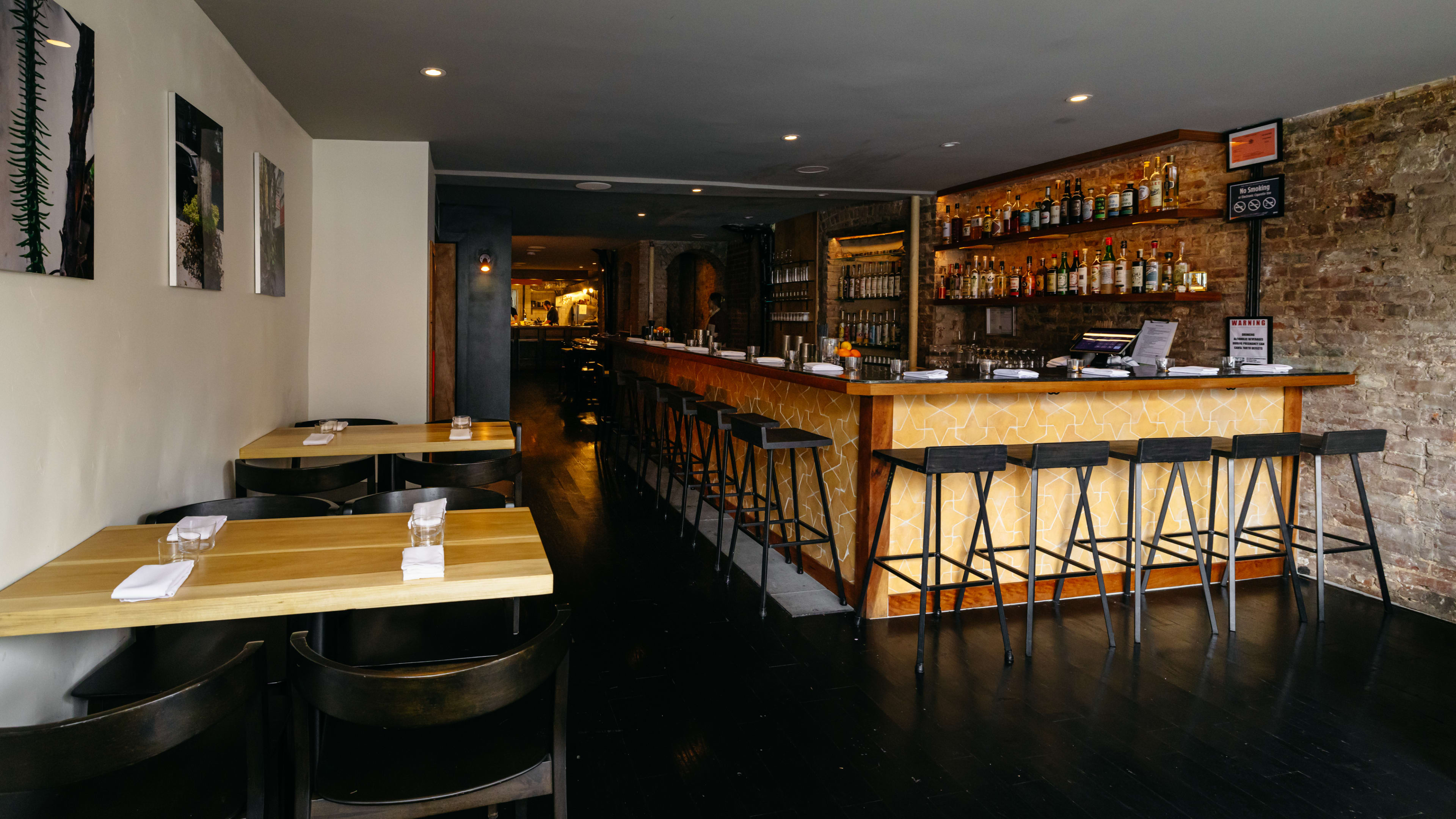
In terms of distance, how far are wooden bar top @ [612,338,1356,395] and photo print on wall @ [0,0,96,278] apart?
2.87 m


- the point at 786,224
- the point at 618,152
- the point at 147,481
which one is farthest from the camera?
the point at 786,224

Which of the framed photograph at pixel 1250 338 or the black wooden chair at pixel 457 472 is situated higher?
the framed photograph at pixel 1250 338

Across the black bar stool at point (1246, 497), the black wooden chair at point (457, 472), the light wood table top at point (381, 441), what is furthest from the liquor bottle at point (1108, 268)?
the black wooden chair at point (457, 472)

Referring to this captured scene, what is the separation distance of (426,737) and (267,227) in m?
3.51

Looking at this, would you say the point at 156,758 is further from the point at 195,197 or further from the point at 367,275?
the point at 367,275

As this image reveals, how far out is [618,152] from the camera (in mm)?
6039

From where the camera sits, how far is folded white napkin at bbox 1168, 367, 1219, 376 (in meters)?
4.53

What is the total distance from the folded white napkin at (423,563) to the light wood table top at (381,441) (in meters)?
1.86

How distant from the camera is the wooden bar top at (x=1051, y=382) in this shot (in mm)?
3838

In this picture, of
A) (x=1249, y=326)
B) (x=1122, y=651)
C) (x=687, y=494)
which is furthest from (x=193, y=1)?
(x=1249, y=326)

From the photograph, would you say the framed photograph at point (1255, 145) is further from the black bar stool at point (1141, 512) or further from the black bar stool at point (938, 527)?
the black bar stool at point (938, 527)

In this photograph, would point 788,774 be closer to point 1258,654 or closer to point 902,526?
point 902,526

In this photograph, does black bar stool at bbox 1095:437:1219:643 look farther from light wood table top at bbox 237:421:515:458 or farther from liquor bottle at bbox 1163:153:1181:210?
light wood table top at bbox 237:421:515:458

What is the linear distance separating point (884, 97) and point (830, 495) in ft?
7.29
